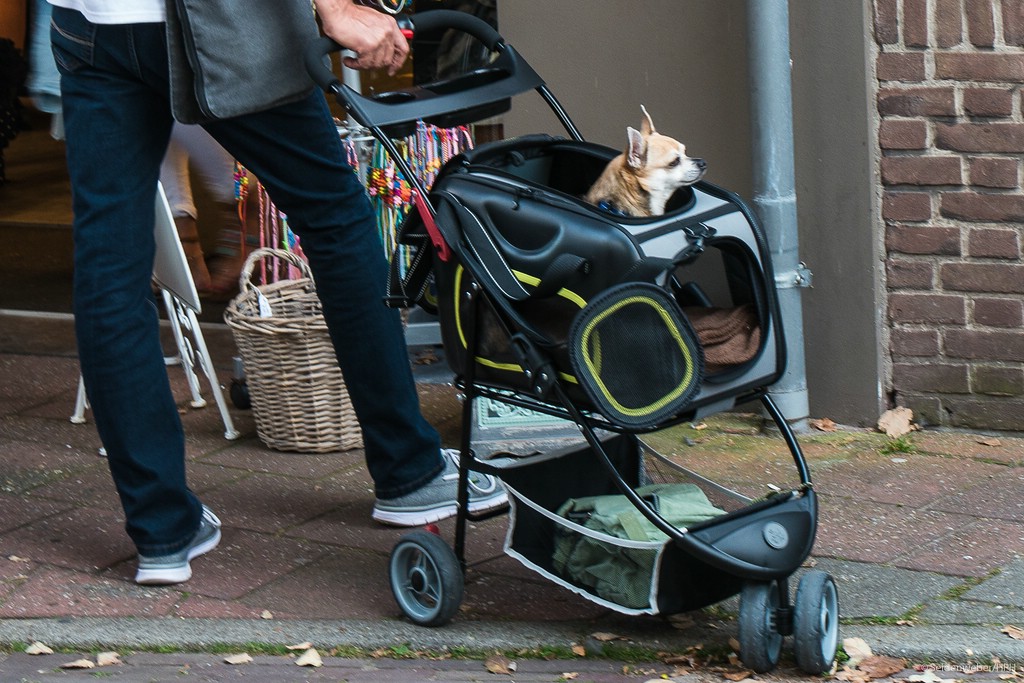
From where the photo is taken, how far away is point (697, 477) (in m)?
3.35

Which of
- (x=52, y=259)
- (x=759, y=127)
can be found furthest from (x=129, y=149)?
(x=52, y=259)

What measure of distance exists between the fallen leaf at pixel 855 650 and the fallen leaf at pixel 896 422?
1465 mm

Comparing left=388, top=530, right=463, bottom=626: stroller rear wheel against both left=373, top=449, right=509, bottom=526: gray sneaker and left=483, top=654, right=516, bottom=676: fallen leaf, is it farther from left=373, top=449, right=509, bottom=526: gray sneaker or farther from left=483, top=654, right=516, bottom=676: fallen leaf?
left=373, top=449, right=509, bottom=526: gray sneaker

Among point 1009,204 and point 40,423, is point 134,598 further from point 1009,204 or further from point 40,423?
point 1009,204

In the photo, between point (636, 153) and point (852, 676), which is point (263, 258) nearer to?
point (636, 153)

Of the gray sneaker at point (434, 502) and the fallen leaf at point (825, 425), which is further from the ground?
the gray sneaker at point (434, 502)

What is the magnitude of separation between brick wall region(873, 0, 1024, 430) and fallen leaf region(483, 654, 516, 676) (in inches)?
74.9

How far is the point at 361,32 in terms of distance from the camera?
3186 mm

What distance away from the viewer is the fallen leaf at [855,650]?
2979 millimetres

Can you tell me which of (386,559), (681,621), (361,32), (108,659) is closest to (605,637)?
(681,621)

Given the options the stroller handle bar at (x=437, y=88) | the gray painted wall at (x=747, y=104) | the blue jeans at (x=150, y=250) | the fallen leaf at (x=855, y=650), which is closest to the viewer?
the fallen leaf at (x=855, y=650)

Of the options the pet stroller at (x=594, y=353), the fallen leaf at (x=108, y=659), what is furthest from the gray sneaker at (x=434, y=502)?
the fallen leaf at (x=108, y=659)

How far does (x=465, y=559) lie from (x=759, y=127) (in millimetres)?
1651

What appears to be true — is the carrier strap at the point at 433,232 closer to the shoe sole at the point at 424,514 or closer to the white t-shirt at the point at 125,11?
the white t-shirt at the point at 125,11
